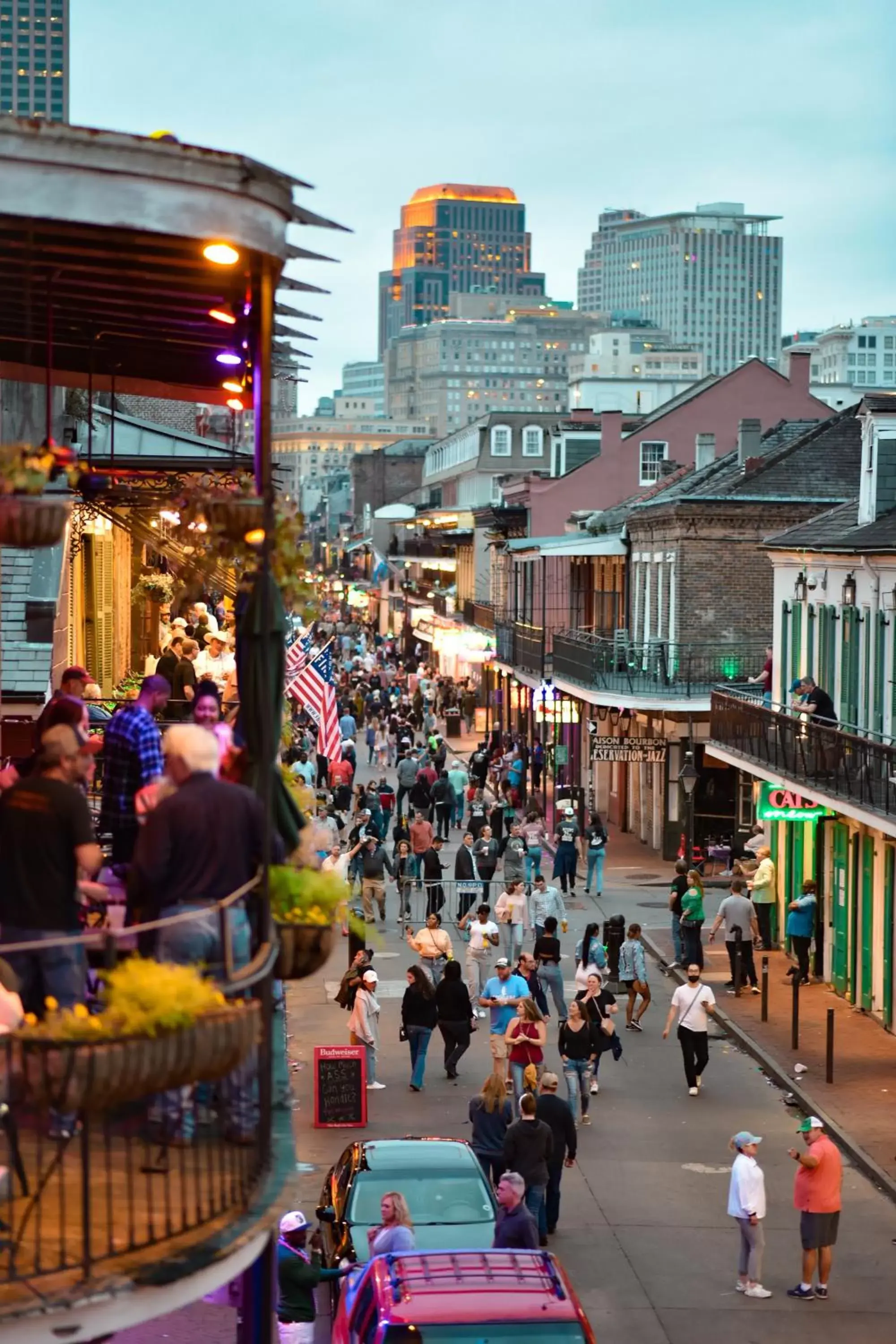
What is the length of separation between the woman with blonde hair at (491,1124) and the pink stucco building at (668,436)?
111 feet

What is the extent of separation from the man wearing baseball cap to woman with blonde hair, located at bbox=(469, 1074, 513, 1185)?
12.1 feet

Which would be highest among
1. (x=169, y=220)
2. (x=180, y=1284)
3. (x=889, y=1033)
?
(x=169, y=220)

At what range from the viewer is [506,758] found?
50062mm

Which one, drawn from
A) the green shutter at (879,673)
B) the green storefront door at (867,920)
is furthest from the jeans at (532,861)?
the green shutter at (879,673)

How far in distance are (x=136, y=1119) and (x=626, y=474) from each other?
177ft

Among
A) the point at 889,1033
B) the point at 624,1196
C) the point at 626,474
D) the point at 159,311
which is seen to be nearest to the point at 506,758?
the point at 626,474

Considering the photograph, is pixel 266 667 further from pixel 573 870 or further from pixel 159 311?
pixel 573 870

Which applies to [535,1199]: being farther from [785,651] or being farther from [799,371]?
[799,371]

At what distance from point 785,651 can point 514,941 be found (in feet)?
23.8

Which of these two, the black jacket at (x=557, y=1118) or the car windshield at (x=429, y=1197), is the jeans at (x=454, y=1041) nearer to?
the black jacket at (x=557, y=1118)

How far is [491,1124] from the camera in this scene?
17.6 meters

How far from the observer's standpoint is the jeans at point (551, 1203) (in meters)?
17.3

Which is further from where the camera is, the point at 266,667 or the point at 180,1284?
the point at 266,667

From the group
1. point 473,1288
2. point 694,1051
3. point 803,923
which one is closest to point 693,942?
point 803,923
